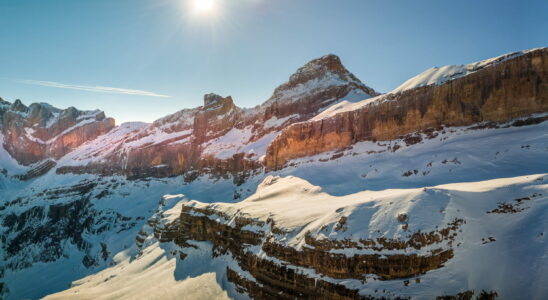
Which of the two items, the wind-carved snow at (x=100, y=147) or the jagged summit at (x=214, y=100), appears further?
the wind-carved snow at (x=100, y=147)

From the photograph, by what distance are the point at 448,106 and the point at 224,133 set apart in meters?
67.0

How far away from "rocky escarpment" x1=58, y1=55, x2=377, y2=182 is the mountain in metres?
1.03

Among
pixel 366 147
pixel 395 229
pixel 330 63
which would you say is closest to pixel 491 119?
pixel 366 147

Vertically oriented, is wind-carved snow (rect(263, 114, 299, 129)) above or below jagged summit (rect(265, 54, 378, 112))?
below

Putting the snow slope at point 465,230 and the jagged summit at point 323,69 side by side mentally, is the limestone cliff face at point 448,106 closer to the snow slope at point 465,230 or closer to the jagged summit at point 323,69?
the snow slope at point 465,230

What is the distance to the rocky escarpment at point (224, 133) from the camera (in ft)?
228

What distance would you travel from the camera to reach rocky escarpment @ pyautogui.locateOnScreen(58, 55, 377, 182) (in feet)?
228

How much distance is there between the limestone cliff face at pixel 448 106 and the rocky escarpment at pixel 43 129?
131 meters

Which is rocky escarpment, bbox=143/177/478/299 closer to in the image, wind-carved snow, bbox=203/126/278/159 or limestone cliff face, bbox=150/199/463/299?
limestone cliff face, bbox=150/199/463/299

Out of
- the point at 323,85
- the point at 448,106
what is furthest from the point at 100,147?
the point at 448,106

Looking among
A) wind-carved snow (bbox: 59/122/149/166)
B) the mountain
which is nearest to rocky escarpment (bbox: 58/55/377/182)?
wind-carved snow (bbox: 59/122/149/166)

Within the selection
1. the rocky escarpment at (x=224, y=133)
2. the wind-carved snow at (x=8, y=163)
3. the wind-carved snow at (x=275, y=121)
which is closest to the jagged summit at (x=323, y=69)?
the rocky escarpment at (x=224, y=133)

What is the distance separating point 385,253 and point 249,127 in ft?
229

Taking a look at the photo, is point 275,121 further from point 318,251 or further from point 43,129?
point 43,129
